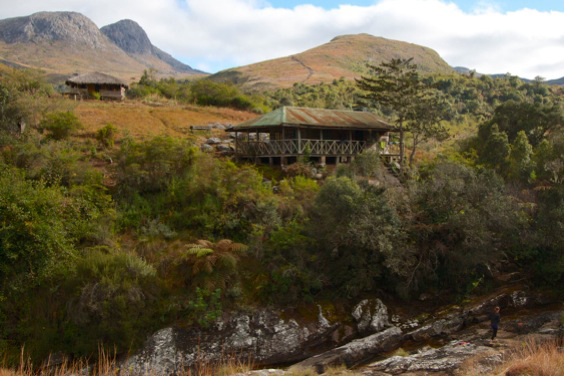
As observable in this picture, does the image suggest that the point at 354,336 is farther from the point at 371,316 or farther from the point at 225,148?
the point at 225,148

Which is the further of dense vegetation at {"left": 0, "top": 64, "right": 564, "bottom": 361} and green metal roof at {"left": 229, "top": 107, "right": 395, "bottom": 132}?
green metal roof at {"left": 229, "top": 107, "right": 395, "bottom": 132}

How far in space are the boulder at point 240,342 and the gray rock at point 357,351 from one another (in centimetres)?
99

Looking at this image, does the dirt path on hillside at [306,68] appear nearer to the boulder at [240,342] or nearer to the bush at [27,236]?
the bush at [27,236]

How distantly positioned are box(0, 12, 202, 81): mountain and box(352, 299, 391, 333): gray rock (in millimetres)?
111831

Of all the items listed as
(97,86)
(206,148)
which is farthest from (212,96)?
(206,148)

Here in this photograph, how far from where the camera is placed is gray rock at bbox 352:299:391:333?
46.6 ft

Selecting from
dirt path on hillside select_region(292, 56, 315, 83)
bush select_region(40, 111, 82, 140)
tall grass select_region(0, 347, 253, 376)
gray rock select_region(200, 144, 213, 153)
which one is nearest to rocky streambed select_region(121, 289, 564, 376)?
tall grass select_region(0, 347, 253, 376)

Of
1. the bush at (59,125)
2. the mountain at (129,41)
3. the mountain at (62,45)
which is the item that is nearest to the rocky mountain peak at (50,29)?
the mountain at (62,45)

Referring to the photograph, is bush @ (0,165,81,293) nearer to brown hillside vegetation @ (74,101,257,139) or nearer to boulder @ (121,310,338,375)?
boulder @ (121,310,338,375)

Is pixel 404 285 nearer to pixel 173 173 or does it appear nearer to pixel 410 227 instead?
pixel 410 227

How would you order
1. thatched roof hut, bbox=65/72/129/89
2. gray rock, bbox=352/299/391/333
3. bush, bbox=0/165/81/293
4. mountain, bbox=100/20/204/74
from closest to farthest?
1. bush, bbox=0/165/81/293
2. gray rock, bbox=352/299/391/333
3. thatched roof hut, bbox=65/72/129/89
4. mountain, bbox=100/20/204/74

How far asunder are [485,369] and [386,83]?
21029mm

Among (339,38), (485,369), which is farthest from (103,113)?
(339,38)

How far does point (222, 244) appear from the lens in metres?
15.8
